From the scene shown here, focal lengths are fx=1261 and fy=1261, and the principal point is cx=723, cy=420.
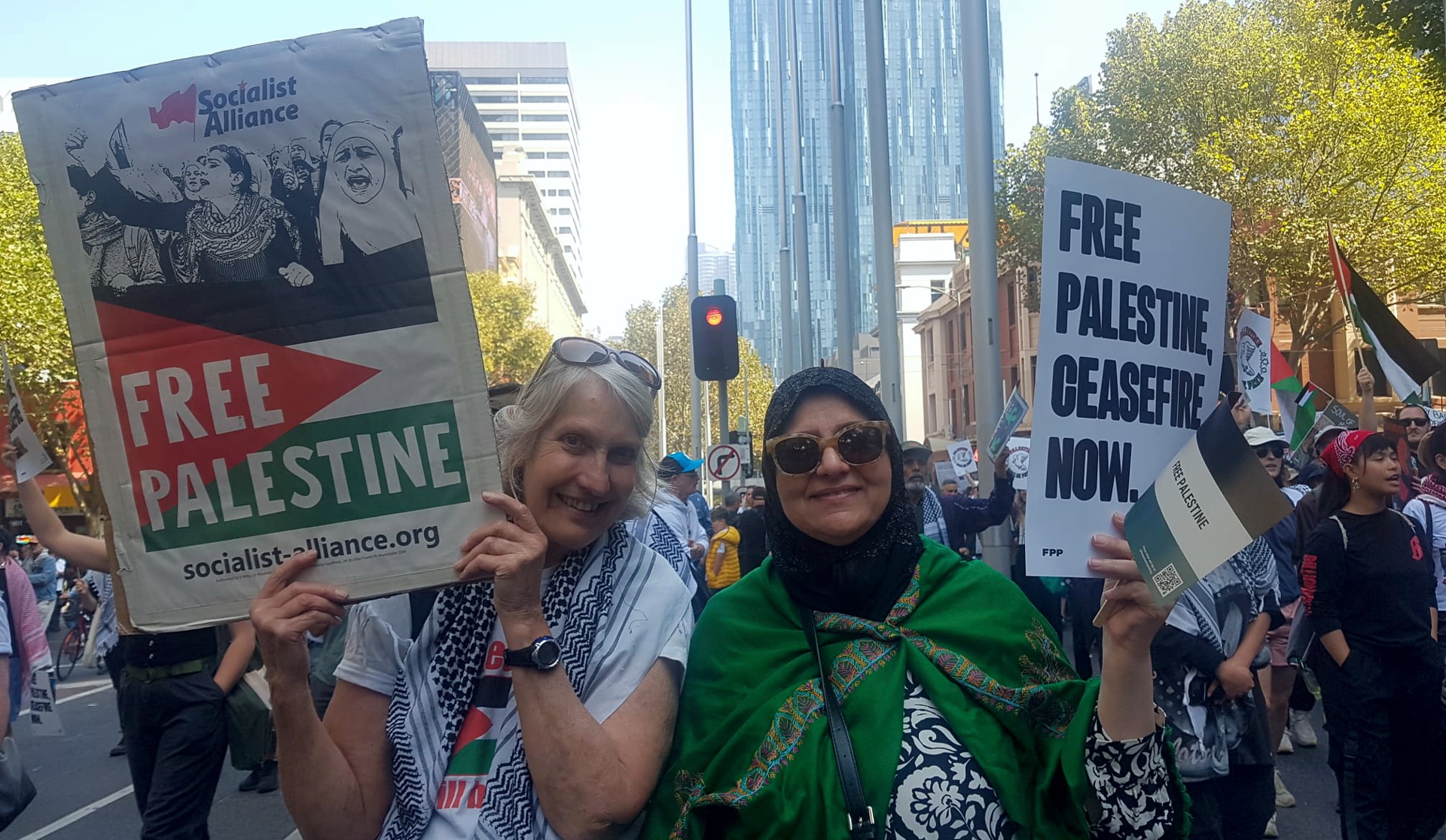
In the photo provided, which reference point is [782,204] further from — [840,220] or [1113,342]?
[1113,342]

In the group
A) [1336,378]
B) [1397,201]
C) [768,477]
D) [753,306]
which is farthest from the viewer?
[753,306]

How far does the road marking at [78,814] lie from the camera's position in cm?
751

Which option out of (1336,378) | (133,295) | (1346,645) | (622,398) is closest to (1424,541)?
(1346,645)

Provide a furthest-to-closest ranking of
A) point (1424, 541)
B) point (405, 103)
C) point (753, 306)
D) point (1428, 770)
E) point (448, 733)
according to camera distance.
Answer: point (753, 306), point (1424, 541), point (1428, 770), point (448, 733), point (405, 103)

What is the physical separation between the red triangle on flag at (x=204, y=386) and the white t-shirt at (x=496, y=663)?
0.48 metres

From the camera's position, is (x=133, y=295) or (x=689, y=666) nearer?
(x=133, y=295)

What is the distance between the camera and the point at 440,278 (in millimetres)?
2258

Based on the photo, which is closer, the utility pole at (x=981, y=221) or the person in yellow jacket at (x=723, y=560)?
the utility pole at (x=981, y=221)

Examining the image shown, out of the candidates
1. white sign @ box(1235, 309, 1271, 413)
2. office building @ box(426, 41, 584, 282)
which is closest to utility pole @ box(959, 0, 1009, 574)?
white sign @ box(1235, 309, 1271, 413)

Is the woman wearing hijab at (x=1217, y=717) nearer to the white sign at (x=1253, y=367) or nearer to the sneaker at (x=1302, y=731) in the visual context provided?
the white sign at (x=1253, y=367)

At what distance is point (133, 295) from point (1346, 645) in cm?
486

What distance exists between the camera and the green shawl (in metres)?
2.43

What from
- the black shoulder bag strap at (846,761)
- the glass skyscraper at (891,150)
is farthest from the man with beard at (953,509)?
the glass skyscraper at (891,150)

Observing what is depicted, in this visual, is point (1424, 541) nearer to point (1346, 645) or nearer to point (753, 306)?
point (1346, 645)
